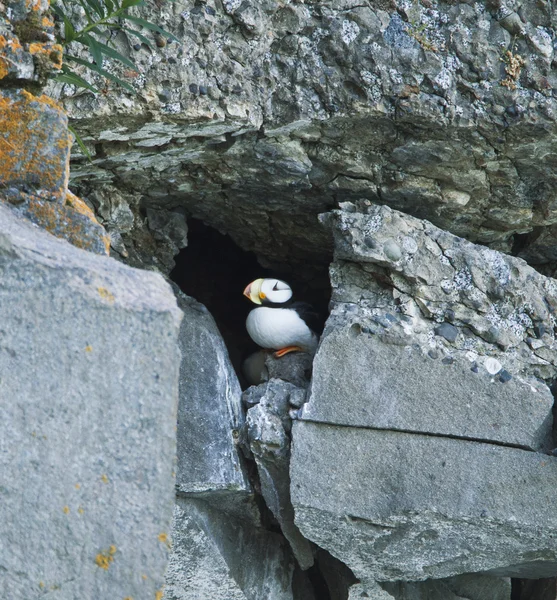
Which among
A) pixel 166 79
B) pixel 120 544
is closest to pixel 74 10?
pixel 166 79

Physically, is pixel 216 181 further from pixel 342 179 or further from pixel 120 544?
pixel 120 544

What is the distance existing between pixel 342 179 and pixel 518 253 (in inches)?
48.1

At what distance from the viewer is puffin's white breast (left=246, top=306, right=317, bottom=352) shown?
426 cm

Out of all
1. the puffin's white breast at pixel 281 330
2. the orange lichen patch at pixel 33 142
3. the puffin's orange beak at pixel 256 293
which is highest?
the orange lichen patch at pixel 33 142

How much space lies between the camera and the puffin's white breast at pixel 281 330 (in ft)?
14.0

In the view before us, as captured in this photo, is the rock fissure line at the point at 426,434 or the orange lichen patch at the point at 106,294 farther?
the rock fissure line at the point at 426,434

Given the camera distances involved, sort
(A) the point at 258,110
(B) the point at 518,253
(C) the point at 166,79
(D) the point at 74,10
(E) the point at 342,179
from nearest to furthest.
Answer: (D) the point at 74,10
(C) the point at 166,79
(A) the point at 258,110
(E) the point at 342,179
(B) the point at 518,253

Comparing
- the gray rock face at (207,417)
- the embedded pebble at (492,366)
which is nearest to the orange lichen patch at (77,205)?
the gray rock face at (207,417)

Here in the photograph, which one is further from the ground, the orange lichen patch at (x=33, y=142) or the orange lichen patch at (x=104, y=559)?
the orange lichen patch at (x=33, y=142)

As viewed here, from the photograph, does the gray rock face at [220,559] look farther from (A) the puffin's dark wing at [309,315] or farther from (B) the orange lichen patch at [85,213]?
(B) the orange lichen patch at [85,213]

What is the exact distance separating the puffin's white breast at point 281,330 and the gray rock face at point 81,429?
7.17ft

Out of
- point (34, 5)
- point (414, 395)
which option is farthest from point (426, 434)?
point (34, 5)

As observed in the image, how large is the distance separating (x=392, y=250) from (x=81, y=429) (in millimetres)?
2192

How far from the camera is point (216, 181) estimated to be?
A: 13.5 ft
